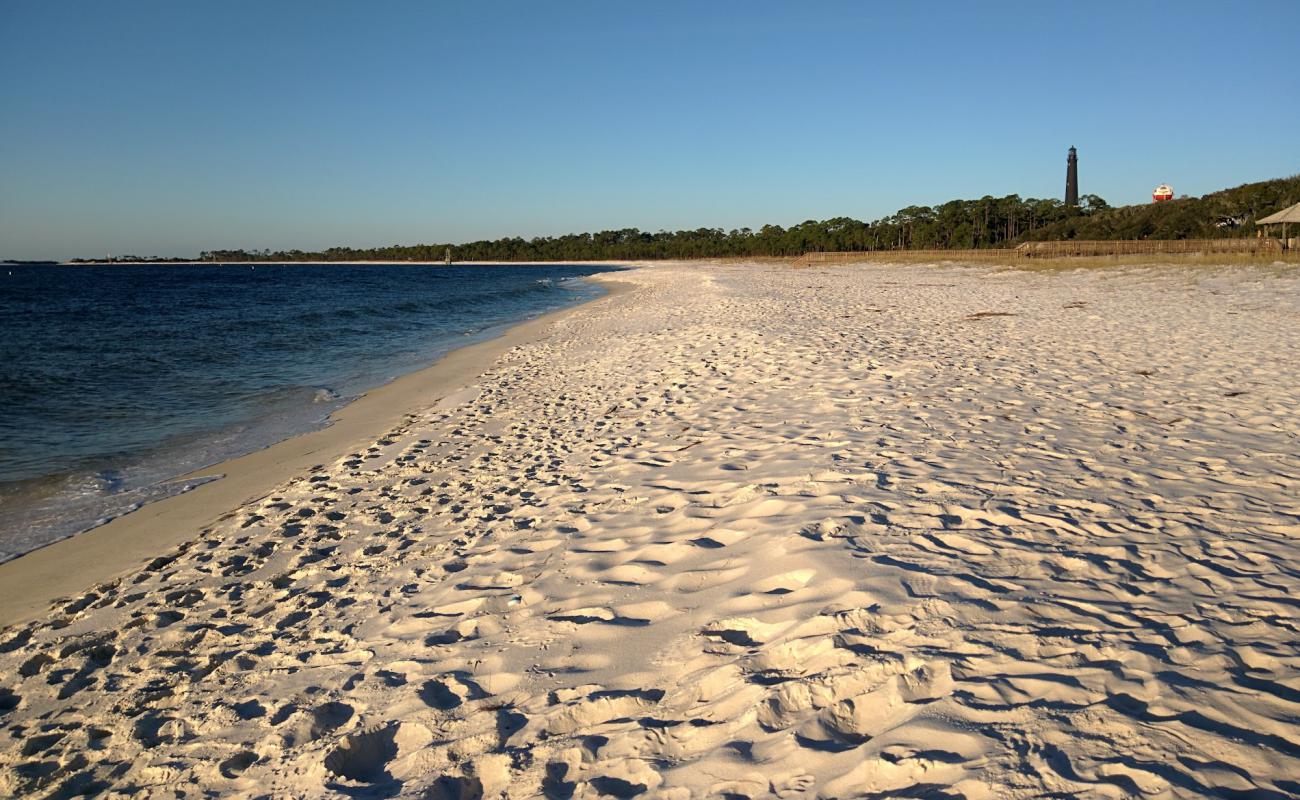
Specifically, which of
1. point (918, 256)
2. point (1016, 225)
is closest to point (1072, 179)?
point (1016, 225)

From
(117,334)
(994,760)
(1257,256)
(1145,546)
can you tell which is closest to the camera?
(994,760)

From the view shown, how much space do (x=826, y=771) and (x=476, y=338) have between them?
18.7m

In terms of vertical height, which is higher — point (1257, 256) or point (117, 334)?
point (1257, 256)

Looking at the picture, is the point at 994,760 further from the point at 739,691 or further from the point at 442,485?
the point at 442,485

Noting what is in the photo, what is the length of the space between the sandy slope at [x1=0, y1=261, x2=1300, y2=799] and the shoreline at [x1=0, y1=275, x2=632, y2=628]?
0.36 meters

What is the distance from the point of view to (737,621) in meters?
3.12

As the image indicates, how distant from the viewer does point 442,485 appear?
19.9 ft

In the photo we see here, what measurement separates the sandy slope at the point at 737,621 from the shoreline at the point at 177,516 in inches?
14.1

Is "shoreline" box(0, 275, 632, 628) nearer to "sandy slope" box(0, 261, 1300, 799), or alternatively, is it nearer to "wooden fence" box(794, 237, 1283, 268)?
"sandy slope" box(0, 261, 1300, 799)

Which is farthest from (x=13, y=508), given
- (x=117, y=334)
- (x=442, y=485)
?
(x=117, y=334)

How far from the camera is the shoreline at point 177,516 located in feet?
15.3

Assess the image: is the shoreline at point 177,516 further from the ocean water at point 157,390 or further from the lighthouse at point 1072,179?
the lighthouse at point 1072,179


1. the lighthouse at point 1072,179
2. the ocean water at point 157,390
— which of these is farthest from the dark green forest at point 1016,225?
the ocean water at point 157,390

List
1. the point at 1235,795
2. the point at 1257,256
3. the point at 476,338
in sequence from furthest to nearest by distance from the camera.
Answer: the point at 1257,256 → the point at 476,338 → the point at 1235,795
